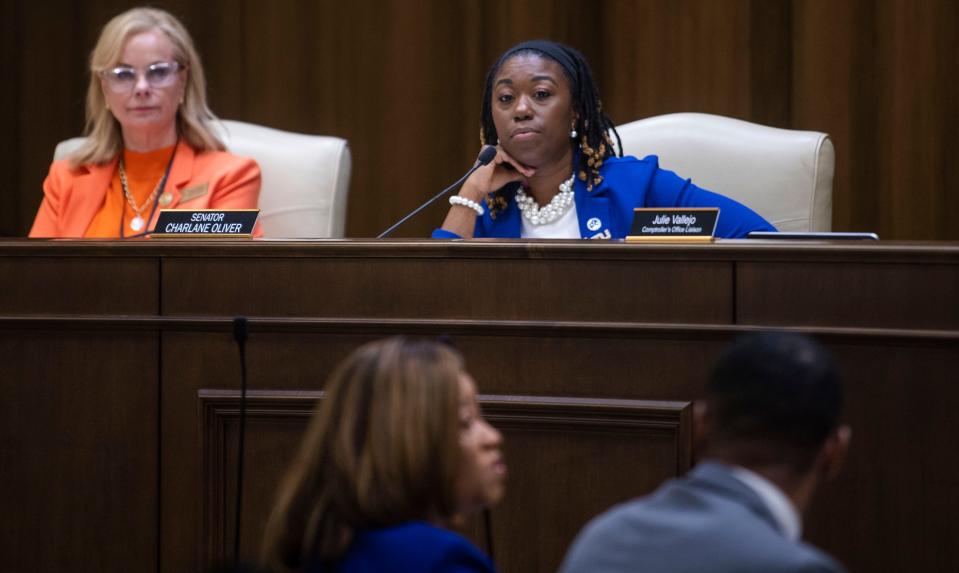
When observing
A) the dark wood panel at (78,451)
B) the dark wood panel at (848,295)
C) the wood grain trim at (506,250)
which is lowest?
the dark wood panel at (78,451)

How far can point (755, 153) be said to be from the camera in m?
3.21

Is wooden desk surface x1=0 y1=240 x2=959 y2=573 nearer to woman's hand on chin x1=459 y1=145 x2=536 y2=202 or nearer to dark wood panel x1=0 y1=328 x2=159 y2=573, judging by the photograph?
dark wood panel x1=0 y1=328 x2=159 y2=573

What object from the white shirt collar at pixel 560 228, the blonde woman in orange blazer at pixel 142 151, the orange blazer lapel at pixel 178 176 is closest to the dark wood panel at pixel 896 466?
the white shirt collar at pixel 560 228

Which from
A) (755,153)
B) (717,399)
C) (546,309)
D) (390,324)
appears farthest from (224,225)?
(717,399)

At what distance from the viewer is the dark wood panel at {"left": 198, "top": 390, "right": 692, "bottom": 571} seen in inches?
84.7

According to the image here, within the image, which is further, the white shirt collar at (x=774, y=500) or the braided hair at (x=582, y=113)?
the braided hair at (x=582, y=113)

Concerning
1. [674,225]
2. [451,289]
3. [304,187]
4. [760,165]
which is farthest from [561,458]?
[304,187]

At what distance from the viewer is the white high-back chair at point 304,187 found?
3488 mm

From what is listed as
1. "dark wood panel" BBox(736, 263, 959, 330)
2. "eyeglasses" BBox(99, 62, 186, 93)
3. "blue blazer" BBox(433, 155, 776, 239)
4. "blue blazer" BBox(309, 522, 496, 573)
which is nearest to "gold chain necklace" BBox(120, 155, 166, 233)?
"eyeglasses" BBox(99, 62, 186, 93)

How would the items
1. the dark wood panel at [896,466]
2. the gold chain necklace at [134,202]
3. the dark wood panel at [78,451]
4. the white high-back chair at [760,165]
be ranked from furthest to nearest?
the gold chain necklace at [134,202], the white high-back chair at [760,165], the dark wood panel at [78,451], the dark wood panel at [896,466]

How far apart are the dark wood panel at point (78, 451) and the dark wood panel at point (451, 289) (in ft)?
0.50

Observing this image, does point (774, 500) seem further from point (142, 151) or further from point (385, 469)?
point (142, 151)

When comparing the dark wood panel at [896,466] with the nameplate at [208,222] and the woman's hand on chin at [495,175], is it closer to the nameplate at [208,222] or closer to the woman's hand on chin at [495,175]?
the woman's hand on chin at [495,175]

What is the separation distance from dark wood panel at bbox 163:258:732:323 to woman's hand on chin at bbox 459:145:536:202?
752 mm
